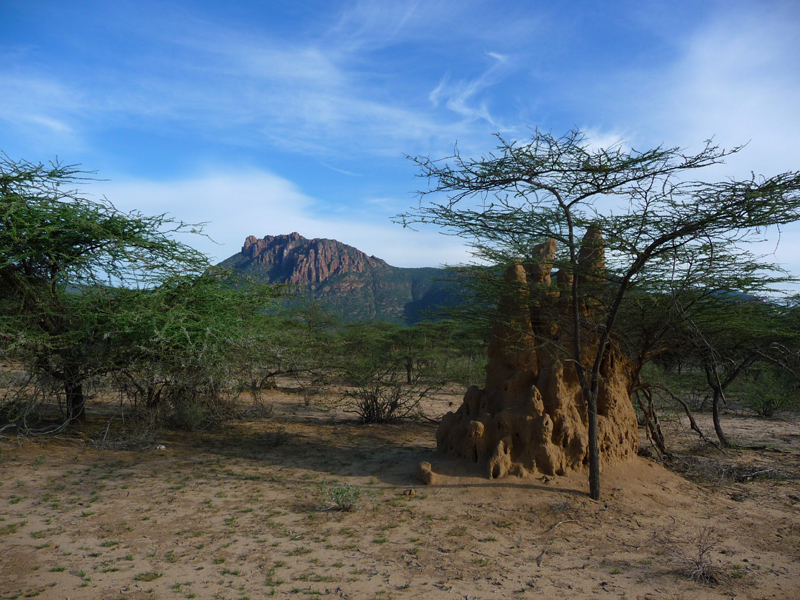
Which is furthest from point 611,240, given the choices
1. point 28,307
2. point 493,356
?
point 28,307

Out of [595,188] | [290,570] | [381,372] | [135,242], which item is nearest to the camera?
[290,570]

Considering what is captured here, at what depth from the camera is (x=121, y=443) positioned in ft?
26.1

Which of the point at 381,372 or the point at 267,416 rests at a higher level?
the point at 381,372

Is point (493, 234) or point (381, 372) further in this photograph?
point (381, 372)

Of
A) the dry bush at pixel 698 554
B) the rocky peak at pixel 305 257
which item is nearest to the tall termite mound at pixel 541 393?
the dry bush at pixel 698 554

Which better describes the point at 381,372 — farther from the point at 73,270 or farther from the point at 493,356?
the point at 73,270

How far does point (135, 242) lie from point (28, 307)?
2.11m

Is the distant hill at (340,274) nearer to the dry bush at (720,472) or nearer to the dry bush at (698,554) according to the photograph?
the dry bush at (720,472)

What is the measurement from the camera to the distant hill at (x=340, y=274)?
6269 centimetres

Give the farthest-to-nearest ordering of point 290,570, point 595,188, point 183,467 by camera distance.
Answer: point 183,467, point 595,188, point 290,570

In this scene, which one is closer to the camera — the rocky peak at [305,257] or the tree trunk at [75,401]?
the tree trunk at [75,401]

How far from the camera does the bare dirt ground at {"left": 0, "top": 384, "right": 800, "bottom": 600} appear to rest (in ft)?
12.8

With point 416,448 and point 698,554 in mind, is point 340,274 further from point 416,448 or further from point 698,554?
point 698,554

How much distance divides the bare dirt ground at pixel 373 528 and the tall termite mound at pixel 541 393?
35 centimetres
